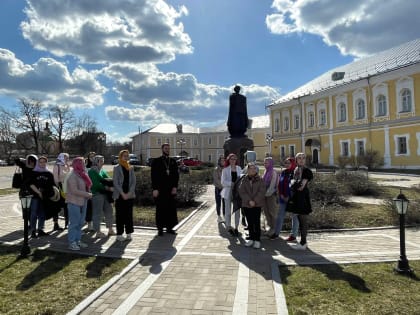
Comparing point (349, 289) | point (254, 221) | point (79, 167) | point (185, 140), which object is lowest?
point (349, 289)

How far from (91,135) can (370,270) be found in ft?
210

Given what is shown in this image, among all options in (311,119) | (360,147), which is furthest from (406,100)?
(311,119)

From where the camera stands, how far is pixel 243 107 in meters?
13.1

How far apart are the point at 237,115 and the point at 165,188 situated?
6.34 metres

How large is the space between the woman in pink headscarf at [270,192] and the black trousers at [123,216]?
2.83 m

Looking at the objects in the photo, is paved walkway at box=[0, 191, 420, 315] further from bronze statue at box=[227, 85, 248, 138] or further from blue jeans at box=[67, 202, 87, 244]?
bronze statue at box=[227, 85, 248, 138]

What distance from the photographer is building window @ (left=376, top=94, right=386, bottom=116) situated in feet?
108

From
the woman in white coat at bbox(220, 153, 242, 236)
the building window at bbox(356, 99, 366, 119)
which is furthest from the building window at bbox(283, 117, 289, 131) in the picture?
the woman in white coat at bbox(220, 153, 242, 236)

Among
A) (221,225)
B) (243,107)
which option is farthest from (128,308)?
(243,107)

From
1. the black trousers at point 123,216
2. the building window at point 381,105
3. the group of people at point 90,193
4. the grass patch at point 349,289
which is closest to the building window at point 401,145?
the building window at point 381,105

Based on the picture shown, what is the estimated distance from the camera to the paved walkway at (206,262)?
382 cm

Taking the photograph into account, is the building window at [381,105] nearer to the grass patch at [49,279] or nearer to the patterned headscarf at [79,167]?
the patterned headscarf at [79,167]

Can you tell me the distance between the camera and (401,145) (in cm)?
3153

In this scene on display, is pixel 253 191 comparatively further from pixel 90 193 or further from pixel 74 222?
pixel 74 222
